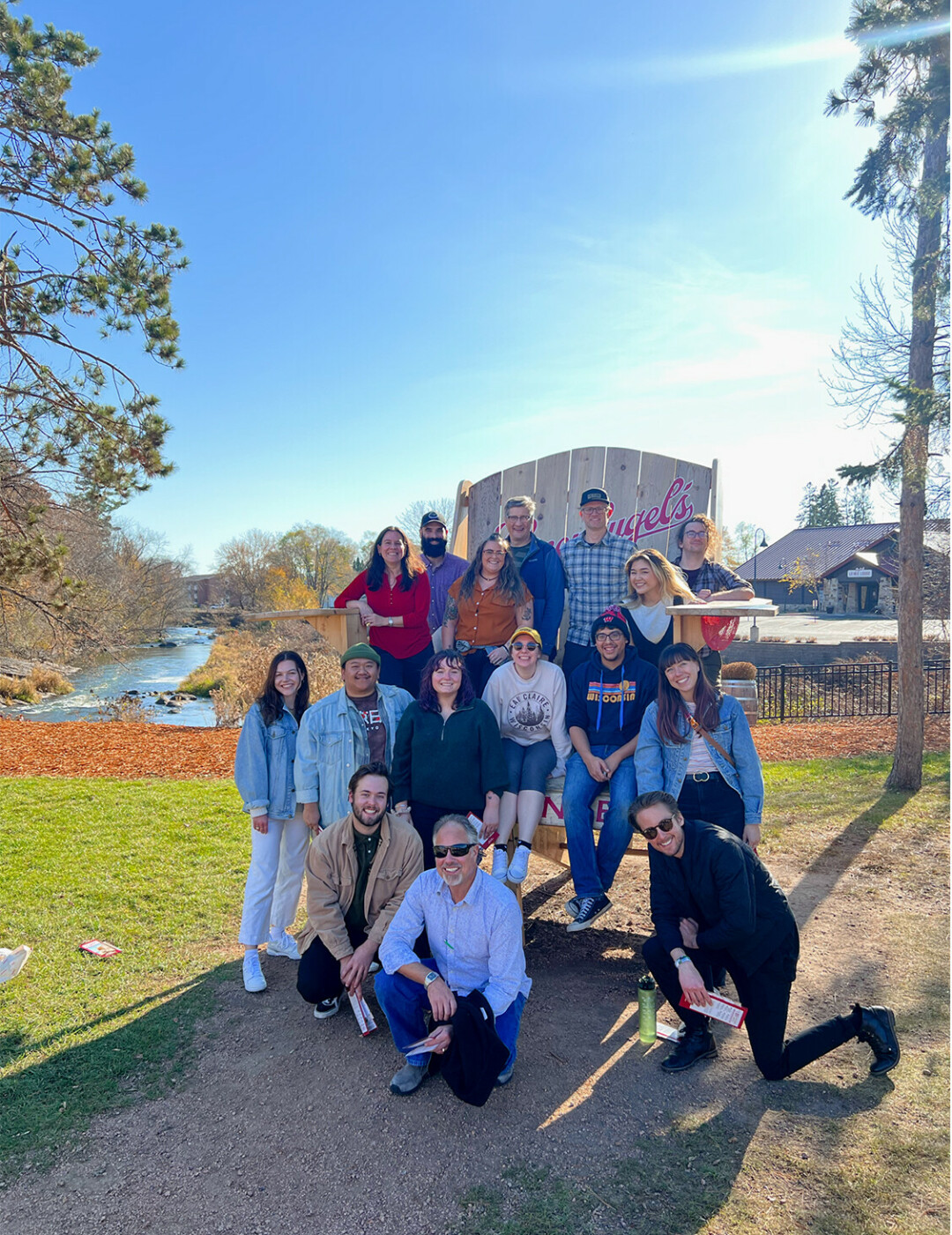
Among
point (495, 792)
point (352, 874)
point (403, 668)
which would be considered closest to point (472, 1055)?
point (352, 874)

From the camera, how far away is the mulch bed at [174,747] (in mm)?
10484

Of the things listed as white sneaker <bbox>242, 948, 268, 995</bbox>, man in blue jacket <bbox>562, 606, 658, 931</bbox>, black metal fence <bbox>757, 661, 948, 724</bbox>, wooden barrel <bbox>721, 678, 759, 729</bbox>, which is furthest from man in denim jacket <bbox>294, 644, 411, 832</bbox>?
black metal fence <bbox>757, 661, 948, 724</bbox>

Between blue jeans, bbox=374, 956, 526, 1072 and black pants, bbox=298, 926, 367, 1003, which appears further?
black pants, bbox=298, 926, 367, 1003

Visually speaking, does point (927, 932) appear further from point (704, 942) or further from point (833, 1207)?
point (833, 1207)

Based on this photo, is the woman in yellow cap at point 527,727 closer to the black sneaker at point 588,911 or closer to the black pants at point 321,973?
the black sneaker at point 588,911

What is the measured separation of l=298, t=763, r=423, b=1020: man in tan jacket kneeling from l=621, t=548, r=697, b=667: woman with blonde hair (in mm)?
1782

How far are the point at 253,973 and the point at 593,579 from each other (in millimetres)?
3099

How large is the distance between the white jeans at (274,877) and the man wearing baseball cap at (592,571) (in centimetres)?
198

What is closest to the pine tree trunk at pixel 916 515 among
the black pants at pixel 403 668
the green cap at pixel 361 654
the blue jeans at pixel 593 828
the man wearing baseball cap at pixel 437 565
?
the man wearing baseball cap at pixel 437 565

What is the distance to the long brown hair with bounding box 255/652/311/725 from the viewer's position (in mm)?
4297

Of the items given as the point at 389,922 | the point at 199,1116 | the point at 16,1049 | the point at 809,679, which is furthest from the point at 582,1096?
the point at 809,679

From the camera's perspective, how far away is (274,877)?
167 inches

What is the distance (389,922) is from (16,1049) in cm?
183

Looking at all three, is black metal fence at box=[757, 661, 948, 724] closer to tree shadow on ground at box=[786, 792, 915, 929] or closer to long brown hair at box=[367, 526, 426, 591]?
tree shadow on ground at box=[786, 792, 915, 929]
